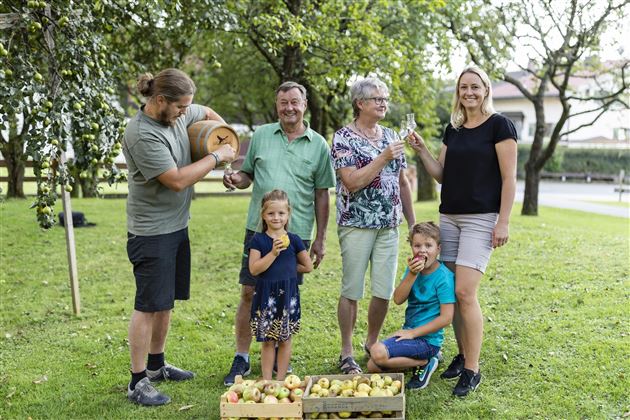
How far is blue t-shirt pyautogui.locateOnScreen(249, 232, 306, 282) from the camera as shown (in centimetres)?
406

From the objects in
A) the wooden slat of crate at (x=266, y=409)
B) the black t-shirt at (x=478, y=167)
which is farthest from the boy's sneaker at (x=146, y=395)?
the black t-shirt at (x=478, y=167)

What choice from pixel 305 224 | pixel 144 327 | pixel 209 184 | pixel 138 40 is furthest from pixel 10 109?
pixel 209 184

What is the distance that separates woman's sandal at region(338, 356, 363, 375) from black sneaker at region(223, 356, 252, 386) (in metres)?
0.72

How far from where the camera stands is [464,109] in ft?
13.9

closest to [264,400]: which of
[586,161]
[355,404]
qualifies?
[355,404]

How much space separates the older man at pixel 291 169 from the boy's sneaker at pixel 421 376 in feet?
3.46

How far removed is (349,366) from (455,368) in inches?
30.7

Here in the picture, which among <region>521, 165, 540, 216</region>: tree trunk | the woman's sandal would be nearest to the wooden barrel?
the woman's sandal

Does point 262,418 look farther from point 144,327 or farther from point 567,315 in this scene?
point 567,315

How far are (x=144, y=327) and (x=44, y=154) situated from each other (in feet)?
4.84

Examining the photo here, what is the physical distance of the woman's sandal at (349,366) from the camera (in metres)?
4.64

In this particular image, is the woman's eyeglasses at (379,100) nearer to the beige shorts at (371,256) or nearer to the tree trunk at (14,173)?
the beige shorts at (371,256)

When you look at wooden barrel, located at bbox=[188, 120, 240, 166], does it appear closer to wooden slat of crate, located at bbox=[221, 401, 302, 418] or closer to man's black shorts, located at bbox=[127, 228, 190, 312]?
man's black shorts, located at bbox=[127, 228, 190, 312]

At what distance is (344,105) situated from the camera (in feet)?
48.4
